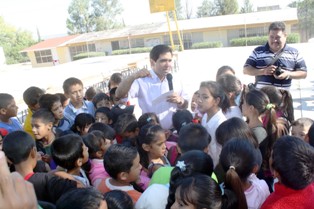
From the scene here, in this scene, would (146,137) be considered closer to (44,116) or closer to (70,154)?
(70,154)

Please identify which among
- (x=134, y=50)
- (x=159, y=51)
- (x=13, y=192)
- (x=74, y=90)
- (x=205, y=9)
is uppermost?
(x=205, y=9)

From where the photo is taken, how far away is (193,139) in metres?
2.25

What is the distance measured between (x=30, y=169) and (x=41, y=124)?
2.78 ft

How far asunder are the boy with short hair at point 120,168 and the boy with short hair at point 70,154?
23cm

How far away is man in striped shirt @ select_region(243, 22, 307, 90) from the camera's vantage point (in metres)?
3.33

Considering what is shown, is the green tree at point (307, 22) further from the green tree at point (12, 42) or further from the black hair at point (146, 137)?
the green tree at point (12, 42)

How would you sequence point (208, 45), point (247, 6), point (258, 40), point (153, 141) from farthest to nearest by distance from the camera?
point (247, 6)
point (208, 45)
point (258, 40)
point (153, 141)

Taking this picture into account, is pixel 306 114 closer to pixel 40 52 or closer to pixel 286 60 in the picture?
pixel 286 60

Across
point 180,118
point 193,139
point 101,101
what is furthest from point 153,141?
point 101,101

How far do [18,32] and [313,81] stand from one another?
51.3m

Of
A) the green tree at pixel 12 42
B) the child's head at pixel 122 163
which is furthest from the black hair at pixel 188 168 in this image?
the green tree at pixel 12 42

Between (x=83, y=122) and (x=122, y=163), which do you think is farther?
(x=83, y=122)

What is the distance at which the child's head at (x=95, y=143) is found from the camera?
8.13 feet

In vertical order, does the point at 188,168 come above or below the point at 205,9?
below
